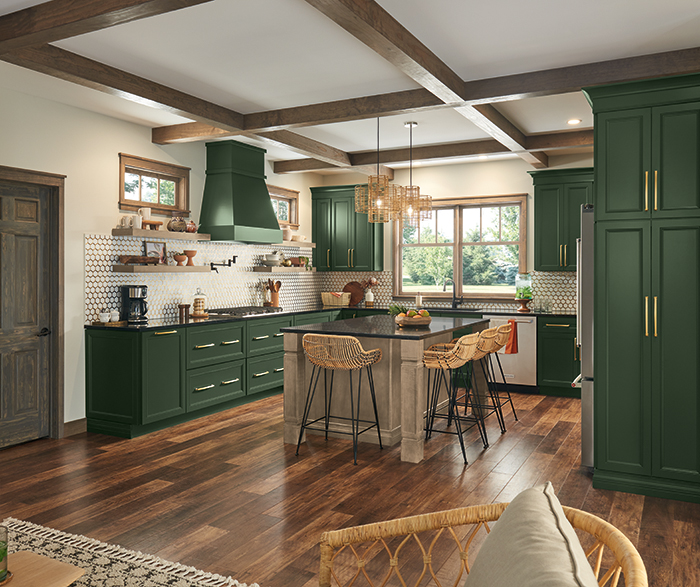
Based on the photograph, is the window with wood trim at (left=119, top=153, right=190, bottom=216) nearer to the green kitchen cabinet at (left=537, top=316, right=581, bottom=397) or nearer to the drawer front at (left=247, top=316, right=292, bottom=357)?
the drawer front at (left=247, top=316, right=292, bottom=357)

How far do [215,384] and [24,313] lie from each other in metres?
1.84

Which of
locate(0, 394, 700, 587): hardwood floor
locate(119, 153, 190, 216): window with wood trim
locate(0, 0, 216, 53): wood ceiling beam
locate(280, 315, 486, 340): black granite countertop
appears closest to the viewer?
locate(0, 0, 216, 53): wood ceiling beam

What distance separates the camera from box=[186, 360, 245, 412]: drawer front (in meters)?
5.61

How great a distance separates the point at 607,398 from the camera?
3.85 meters

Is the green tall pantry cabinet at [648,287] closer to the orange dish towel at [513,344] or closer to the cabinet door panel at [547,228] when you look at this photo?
the orange dish towel at [513,344]

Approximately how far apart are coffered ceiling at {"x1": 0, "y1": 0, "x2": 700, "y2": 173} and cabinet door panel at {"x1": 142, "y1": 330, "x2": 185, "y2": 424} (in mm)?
1958

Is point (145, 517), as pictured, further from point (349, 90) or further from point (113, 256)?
point (349, 90)

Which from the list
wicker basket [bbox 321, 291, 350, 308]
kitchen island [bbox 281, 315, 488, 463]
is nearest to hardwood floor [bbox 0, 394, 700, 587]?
kitchen island [bbox 281, 315, 488, 463]

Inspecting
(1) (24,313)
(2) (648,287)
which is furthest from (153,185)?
(2) (648,287)

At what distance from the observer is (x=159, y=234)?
18.4 feet

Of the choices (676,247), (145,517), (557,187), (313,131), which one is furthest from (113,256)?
(557,187)

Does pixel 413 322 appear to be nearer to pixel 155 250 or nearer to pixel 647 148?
pixel 647 148

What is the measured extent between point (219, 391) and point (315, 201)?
3.66 metres

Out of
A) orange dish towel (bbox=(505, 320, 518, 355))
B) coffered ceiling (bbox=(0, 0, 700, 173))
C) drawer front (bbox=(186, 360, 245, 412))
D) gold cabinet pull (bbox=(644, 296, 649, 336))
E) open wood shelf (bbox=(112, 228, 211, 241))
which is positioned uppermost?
coffered ceiling (bbox=(0, 0, 700, 173))
